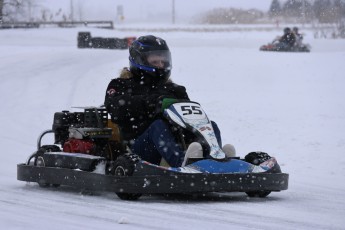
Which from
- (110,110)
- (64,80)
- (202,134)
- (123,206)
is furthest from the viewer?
(64,80)

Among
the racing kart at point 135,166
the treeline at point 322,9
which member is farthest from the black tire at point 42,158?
the treeline at point 322,9

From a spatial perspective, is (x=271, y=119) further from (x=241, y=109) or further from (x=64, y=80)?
(x=64, y=80)

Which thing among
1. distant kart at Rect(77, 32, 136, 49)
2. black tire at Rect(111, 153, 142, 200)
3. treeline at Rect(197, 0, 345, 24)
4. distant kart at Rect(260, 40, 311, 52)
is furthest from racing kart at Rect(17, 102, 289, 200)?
treeline at Rect(197, 0, 345, 24)

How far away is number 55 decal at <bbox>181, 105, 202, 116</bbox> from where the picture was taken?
705 centimetres

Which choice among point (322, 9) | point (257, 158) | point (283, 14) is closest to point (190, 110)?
point (257, 158)

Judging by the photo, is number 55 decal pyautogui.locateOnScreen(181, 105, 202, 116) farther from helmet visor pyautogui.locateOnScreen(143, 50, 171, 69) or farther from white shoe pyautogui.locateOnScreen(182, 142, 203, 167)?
helmet visor pyautogui.locateOnScreen(143, 50, 171, 69)

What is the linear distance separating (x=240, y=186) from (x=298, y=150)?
4698mm

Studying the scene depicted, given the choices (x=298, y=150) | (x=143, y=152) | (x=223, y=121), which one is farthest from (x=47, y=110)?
(x=143, y=152)

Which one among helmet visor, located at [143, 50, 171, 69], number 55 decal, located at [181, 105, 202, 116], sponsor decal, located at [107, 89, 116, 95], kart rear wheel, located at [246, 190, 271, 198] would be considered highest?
helmet visor, located at [143, 50, 171, 69]

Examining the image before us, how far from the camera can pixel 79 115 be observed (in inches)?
315

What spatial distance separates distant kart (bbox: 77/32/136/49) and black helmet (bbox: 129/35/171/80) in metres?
21.9

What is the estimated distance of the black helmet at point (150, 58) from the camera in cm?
784

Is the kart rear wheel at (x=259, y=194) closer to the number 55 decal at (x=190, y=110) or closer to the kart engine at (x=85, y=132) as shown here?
the number 55 decal at (x=190, y=110)

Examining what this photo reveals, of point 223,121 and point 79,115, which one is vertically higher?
point 79,115
